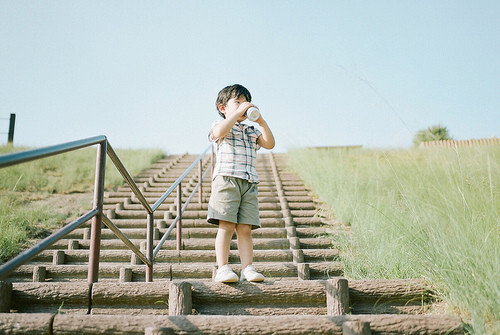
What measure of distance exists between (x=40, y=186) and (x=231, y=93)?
20.0 ft

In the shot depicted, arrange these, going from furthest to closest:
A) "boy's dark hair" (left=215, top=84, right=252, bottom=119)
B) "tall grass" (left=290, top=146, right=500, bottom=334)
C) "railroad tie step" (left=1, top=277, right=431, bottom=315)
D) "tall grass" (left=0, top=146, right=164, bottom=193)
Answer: "tall grass" (left=0, top=146, right=164, bottom=193)
"boy's dark hair" (left=215, top=84, right=252, bottom=119)
"railroad tie step" (left=1, top=277, right=431, bottom=315)
"tall grass" (left=290, top=146, right=500, bottom=334)

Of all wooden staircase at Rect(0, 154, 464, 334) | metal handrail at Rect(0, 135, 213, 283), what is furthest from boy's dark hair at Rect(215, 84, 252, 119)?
wooden staircase at Rect(0, 154, 464, 334)

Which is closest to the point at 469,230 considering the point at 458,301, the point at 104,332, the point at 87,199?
the point at 458,301

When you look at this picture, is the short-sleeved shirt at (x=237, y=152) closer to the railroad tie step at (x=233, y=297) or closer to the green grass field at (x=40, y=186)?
the railroad tie step at (x=233, y=297)

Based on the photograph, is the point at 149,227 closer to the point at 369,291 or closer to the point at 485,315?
the point at 369,291

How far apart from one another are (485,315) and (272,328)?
93 cm

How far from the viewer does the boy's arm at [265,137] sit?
2664 millimetres

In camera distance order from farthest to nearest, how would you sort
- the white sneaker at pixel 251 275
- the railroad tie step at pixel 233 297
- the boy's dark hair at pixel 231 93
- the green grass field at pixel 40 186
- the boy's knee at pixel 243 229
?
the green grass field at pixel 40 186, the boy's dark hair at pixel 231 93, the boy's knee at pixel 243 229, the white sneaker at pixel 251 275, the railroad tie step at pixel 233 297

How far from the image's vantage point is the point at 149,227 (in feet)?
10.4

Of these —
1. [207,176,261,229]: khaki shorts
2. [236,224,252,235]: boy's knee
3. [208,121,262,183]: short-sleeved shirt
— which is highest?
[208,121,262,183]: short-sleeved shirt

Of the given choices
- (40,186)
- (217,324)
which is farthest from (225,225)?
(40,186)

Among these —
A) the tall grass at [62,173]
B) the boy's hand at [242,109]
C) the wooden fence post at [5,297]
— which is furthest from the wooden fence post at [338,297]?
the tall grass at [62,173]

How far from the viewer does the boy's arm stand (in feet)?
8.74

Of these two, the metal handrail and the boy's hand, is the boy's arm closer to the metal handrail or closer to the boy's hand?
the boy's hand
